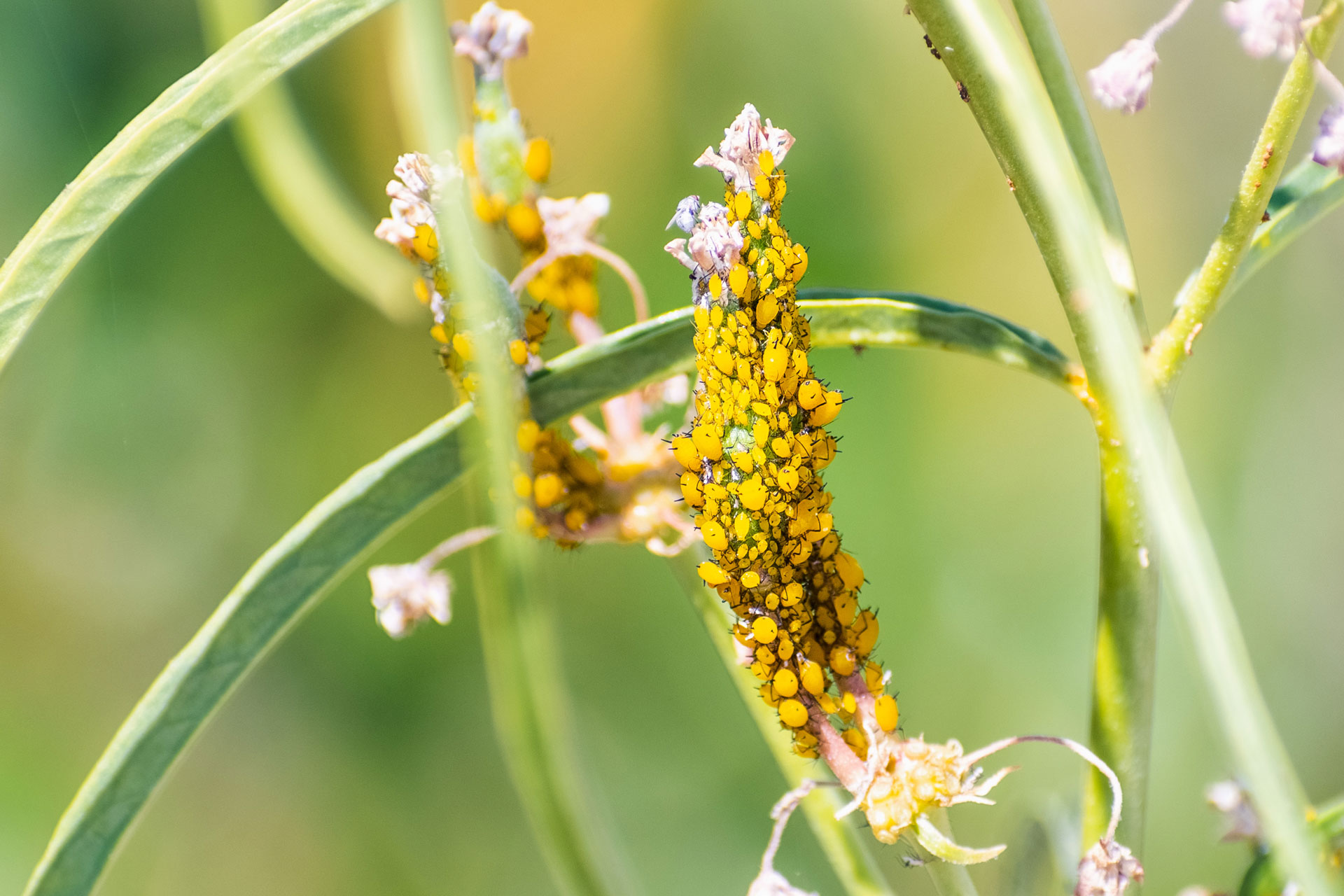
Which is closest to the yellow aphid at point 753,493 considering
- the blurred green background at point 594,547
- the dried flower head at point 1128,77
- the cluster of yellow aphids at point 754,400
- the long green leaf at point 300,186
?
the cluster of yellow aphids at point 754,400

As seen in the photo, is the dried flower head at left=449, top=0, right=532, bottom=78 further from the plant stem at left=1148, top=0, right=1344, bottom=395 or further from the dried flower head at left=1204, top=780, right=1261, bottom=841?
the dried flower head at left=1204, top=780, right=1261, bottom=841

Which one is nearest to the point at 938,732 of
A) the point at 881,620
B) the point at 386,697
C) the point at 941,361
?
the point at 881,620

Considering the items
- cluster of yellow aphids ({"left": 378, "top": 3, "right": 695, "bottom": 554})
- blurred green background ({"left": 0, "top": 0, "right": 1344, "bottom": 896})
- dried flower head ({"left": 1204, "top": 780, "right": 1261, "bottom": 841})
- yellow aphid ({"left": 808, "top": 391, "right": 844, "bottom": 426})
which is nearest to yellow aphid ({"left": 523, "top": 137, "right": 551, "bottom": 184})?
cluster of yellow aphids ({"left": 378, "top": 3, "right": 695, "bottom": 554})

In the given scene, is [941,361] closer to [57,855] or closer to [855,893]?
[855,893]

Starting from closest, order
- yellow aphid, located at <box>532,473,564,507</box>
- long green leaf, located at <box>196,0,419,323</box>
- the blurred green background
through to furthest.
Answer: yellow aphid, located at <box>532,473,564,507</box> < long green leaf, located at <box>196,0,419,323</box> < the blurred green background

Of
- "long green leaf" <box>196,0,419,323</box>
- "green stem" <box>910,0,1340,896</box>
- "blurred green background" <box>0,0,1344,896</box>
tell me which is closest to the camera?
"green stem" <box>910,0,1340,896</box>

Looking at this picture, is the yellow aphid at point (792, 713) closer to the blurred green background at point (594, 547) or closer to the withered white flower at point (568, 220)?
the withered white flower at point (568, 220)

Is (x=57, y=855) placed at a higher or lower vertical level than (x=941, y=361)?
lower

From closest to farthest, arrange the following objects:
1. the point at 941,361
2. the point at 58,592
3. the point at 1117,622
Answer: the point at 1117,622, the point at 58,592, the point at 941,361
